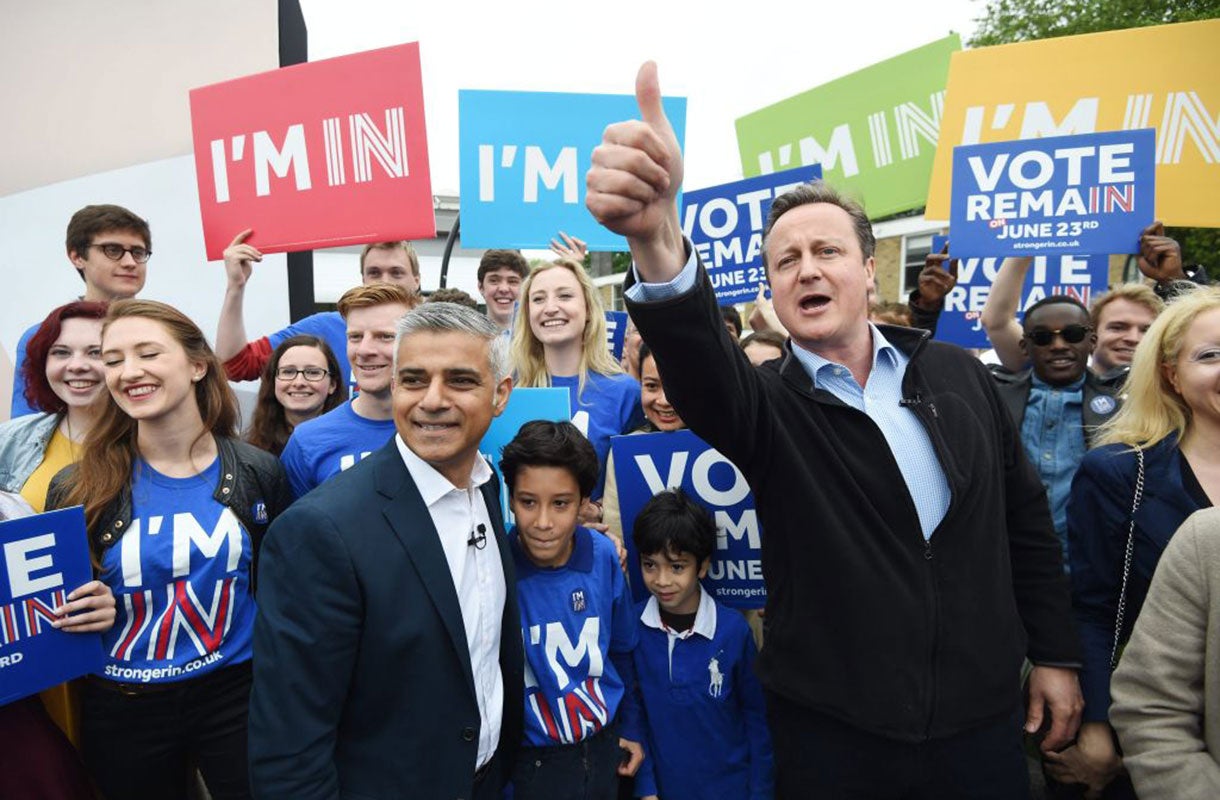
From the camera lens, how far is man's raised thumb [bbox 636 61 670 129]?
1.28 m

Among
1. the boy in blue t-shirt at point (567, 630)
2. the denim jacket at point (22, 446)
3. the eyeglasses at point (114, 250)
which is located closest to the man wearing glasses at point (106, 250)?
the eyeglasses at point (114, 250)

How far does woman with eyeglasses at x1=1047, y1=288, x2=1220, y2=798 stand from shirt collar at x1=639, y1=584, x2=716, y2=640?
106cm

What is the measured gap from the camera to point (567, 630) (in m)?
2.35

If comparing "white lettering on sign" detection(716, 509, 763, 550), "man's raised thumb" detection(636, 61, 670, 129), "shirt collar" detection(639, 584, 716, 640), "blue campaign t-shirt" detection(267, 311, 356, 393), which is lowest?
"shirt collar" detection(639, 584, 716, 640)

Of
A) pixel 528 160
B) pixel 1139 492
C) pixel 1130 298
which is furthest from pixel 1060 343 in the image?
pixel 528 160

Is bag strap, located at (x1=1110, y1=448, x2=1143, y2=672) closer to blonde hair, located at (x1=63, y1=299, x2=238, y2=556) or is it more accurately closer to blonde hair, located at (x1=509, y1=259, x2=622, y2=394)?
blonde hair, located at (x1=509, y1=259, x2=622, y2=394)

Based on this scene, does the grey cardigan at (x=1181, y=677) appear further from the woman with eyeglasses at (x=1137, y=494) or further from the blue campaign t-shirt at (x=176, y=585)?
the blue campaign t-shirt at (x=176, y=585)

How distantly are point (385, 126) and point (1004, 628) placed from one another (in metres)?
3.70

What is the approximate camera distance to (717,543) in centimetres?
274

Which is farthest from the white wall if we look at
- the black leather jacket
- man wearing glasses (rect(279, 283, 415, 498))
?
the black leather jacket

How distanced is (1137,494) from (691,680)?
1.46 meters

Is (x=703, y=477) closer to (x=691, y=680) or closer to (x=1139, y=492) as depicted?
(x=691, y=680)

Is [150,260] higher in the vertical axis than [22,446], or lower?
higher

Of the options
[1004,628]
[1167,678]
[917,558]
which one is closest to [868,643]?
[917,558]
